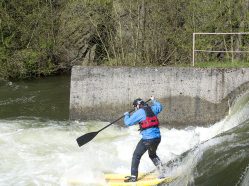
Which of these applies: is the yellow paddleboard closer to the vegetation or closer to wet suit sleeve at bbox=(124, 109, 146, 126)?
wet suit sleeve at bbox=(124, 109, 146, 126)

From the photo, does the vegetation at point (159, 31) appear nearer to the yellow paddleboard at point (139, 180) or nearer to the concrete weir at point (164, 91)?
the concrete weir at point (164, 91)

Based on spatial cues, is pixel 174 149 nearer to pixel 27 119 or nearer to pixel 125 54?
pixel 27 119

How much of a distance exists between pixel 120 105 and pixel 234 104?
3050mm

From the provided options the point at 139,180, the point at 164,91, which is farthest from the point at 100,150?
the point at 164,91

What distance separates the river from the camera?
22.5 feet

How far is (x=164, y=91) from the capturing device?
12.2 metres

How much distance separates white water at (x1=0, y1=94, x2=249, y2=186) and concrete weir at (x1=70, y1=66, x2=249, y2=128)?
392 millimetres

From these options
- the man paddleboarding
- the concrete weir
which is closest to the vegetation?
the concrete weir

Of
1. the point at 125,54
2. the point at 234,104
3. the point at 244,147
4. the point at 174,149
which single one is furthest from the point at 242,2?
the point at 244,147

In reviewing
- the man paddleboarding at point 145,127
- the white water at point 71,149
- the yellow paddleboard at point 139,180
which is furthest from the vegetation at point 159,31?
the yellow paddleboard at point 139,180

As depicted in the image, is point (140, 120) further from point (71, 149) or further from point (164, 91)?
point (164, 91)

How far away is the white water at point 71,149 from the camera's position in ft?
29.1

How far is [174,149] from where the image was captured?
33.8ft

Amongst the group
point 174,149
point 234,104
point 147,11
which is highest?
point 147,11
